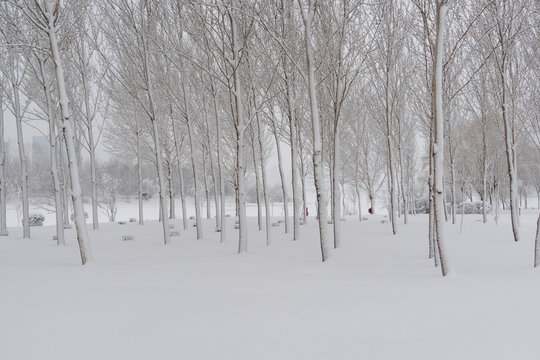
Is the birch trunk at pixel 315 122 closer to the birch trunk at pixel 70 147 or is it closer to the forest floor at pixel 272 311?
the forest floor at pixel 272 311

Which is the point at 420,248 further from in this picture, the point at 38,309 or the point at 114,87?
the point at 114,87

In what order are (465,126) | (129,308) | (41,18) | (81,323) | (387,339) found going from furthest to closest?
(465,126), (41,18), (129,308), (81,323), (387,339)

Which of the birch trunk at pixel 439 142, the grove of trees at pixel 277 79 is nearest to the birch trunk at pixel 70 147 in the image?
the grove of trees at pixel 277 79

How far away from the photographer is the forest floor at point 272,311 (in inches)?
101

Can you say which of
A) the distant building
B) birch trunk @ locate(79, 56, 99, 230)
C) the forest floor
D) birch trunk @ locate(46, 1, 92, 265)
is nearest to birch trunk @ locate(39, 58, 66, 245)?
birch trunk @ locate(46, 1, 92, 265)

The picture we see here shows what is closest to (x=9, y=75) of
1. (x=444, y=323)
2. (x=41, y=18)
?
(x=41, y=18)

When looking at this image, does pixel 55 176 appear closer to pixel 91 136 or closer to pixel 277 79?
pixel 91 136

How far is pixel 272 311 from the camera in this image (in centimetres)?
337

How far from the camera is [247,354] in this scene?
2498 mm

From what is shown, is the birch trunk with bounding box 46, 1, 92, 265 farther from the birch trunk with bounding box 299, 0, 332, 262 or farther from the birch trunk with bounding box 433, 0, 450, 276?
the birch trunk with bounding box 433, 0, 450, 276

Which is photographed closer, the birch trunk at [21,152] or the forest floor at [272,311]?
the forest floor at [272,311]

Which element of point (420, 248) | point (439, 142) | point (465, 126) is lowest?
point (420, 248)

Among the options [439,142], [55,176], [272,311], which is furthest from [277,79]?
[272,311]

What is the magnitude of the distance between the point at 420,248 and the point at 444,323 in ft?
18.5
